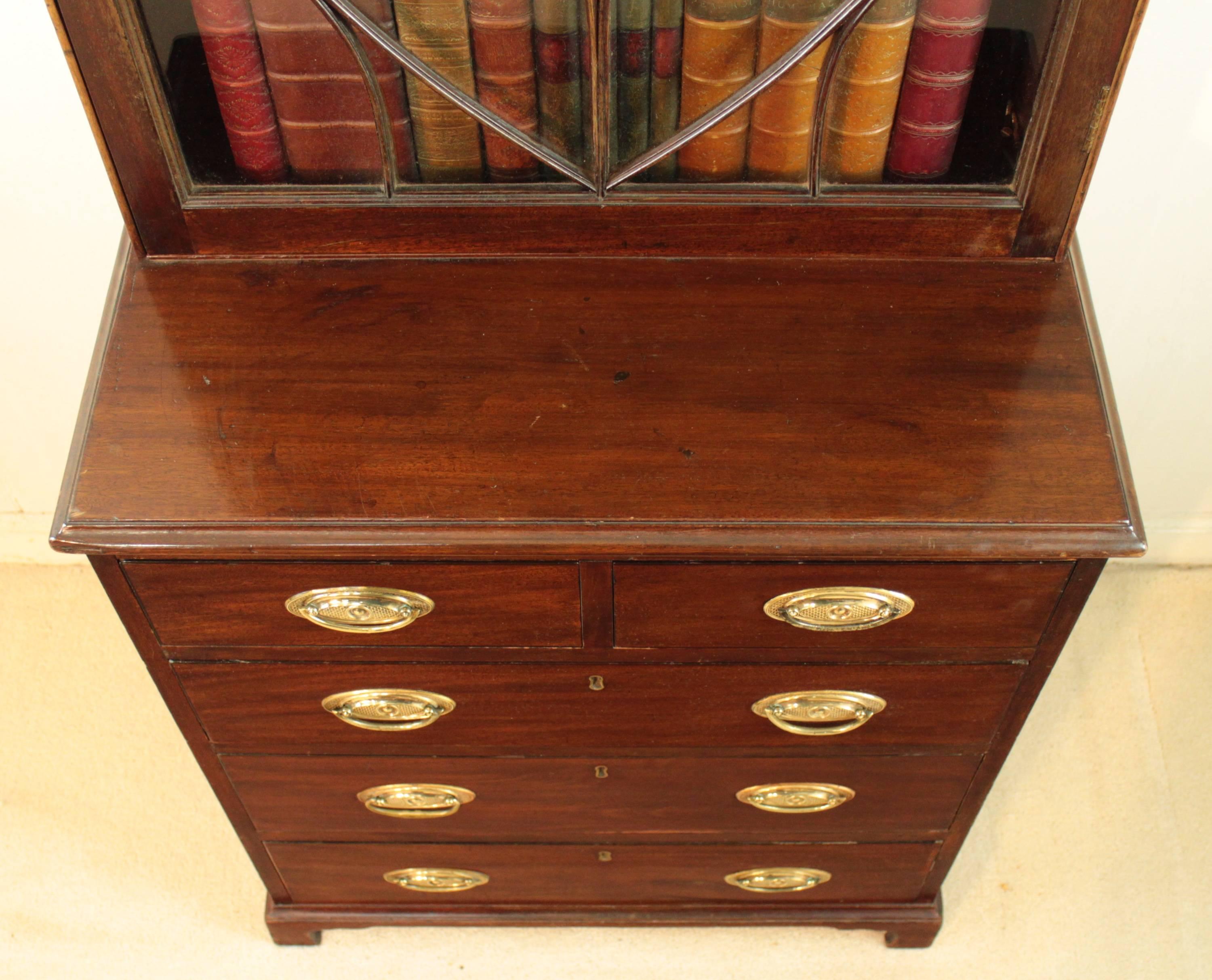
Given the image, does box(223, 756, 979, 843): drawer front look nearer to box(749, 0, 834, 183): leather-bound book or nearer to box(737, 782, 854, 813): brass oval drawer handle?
box(737, 782, 854, 813): brass oval drawer handle

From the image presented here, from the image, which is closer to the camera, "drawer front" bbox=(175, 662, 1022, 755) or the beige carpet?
"drawer front" bbox=(175, 662, 1022, 755)

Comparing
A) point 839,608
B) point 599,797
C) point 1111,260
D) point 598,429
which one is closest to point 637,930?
point 599,797

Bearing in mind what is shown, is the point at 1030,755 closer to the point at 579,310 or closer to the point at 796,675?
the point at 796,675

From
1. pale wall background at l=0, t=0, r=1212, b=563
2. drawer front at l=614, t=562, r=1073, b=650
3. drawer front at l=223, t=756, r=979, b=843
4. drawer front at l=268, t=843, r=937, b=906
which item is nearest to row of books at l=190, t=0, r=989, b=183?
pale wall background at l=0, t=0, r=1212, b=563

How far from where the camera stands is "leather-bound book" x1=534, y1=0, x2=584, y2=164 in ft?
3.16

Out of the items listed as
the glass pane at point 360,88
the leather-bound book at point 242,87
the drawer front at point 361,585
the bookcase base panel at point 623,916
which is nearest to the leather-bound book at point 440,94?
the glass pane at point 360,88

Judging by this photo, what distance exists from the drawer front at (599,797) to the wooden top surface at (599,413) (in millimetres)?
347

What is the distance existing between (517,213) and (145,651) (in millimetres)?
502

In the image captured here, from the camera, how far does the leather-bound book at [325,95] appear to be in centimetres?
97

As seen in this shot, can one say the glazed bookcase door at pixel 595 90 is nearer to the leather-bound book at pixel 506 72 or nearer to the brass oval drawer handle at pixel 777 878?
Answer: the leather-bound book at pixel 506 72

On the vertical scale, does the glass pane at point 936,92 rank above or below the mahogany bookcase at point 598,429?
above

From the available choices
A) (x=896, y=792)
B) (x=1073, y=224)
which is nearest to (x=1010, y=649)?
(x=896, y=792)

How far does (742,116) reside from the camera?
1025mm

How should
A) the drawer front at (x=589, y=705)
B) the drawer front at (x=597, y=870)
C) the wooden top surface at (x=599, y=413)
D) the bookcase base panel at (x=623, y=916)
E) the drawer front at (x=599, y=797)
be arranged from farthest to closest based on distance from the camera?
the bookcase base panel at (x=623, y=916), the drawer front at (x=597, y=870), the drawer front at (x=599, y=797), the drawer front at (x=589, y=705), the wooden top surface at (x=599, y=413)
